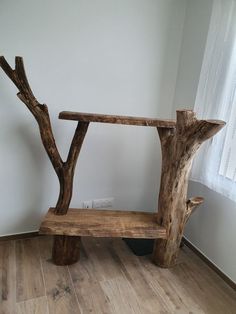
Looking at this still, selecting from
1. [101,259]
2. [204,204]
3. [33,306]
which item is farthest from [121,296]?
[204,204]

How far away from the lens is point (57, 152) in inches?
57.7

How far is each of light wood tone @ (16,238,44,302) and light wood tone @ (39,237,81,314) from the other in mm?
40

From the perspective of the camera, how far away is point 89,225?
57.2 inches

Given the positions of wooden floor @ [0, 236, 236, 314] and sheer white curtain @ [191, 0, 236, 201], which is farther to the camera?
sheer white curtain @ [191, 0, 236, 201]

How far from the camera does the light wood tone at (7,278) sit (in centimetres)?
124

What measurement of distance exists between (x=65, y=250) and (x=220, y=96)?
1.38 metres

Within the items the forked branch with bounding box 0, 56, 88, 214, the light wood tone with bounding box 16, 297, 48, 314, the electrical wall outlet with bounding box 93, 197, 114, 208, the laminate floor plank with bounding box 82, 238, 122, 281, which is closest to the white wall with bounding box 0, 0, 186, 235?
the electrical wall outlet with bounding box 93, 197, 114, 208

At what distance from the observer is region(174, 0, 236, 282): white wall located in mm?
1549

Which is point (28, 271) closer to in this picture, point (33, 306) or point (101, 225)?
point (33, 306)

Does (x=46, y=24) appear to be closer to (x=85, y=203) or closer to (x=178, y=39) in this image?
(x=178, y=39)

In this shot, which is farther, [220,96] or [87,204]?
[87,204]

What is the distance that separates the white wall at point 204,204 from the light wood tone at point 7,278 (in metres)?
1.29

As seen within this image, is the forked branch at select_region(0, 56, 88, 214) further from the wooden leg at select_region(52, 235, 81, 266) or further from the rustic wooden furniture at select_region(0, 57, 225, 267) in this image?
the wooden leg at select_region(52, 235, 81, 266)

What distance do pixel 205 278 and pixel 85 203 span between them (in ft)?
3.25
